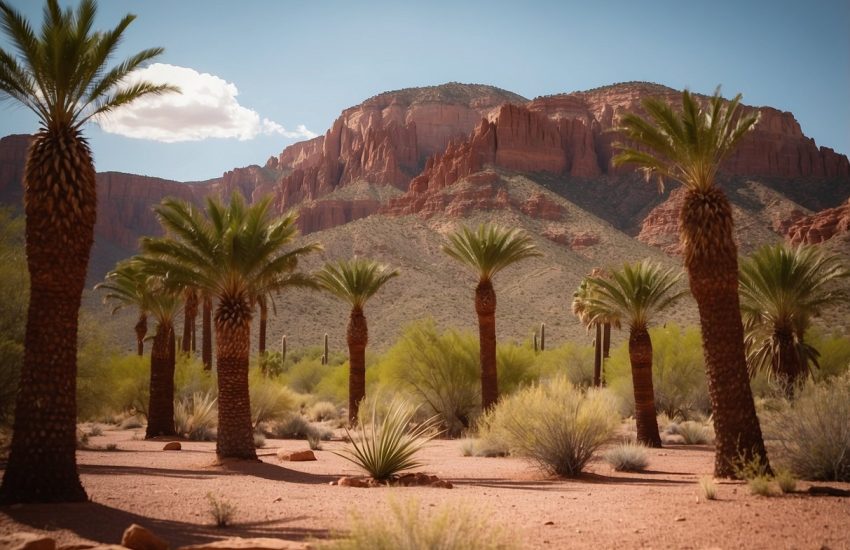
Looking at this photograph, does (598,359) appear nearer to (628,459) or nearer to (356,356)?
(356,356)

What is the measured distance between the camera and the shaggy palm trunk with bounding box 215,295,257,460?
57.8 ft

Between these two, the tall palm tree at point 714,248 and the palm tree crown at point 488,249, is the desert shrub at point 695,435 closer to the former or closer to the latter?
the palm tree crown at point 488,249

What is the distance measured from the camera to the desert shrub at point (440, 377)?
31031 millimetres

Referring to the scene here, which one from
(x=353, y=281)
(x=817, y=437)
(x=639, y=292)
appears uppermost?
(x=353, y=281)

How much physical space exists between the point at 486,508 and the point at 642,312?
A: 1610 centimetres

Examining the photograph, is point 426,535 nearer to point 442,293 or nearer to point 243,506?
point 243,506

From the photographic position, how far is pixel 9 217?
21250 mm

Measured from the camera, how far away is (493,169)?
382ft

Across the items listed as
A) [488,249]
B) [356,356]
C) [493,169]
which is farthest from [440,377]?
[493,169]

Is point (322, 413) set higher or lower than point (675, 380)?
lower

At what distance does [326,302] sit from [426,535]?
223 ft

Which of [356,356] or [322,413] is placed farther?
[322,413]

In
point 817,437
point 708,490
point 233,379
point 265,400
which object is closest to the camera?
point 708,490

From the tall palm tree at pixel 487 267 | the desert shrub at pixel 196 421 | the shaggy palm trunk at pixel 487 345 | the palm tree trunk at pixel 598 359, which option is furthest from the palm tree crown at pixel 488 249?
the palm tree trunk at pixel 598 359
